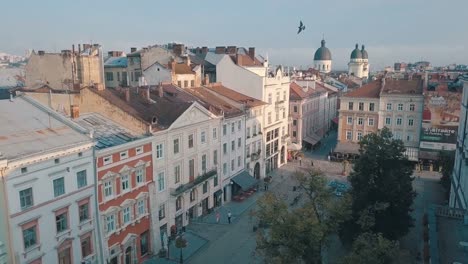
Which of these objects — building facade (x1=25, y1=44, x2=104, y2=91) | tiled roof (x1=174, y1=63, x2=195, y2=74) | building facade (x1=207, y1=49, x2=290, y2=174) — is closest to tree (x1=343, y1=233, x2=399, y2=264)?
building facade (x1=25, y1=44, x2=104, y2=91)

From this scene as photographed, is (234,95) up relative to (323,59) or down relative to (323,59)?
down

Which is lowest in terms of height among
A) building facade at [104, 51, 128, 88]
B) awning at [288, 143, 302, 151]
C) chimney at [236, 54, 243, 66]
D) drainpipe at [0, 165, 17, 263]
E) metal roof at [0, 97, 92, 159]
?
awning at [288, 143, 302, 151]

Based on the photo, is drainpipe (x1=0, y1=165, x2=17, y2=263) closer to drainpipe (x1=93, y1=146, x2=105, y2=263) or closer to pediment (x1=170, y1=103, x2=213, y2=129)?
drainpipe (x1=93, y1=146, x2=105, y2=263)

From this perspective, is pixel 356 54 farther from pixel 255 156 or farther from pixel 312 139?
pixel 255 156

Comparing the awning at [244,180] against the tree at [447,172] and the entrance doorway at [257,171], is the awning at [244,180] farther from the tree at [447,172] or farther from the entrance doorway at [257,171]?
the tree at [447,172]

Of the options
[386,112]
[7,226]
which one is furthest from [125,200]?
[386,112]

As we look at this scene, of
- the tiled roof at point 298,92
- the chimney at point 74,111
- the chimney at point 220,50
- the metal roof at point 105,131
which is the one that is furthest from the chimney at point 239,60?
the chimney at point 74,111
